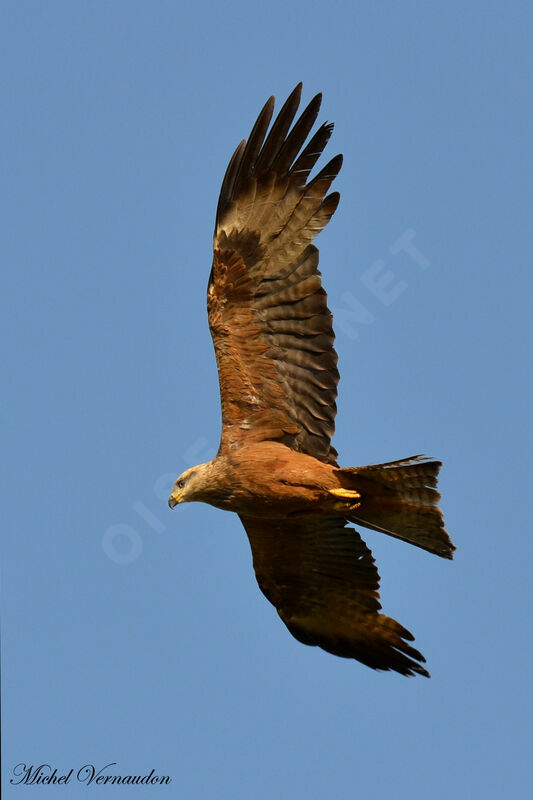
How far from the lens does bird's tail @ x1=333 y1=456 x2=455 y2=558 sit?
1166cm

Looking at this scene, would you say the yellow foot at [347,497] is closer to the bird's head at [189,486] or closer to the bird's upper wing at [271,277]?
the bird's upper wing at [271,277]

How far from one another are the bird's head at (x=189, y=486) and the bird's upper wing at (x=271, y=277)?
39 cm

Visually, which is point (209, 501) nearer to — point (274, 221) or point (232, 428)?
point (232, 428)

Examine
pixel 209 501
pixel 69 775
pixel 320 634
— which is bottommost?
pixel 69 775

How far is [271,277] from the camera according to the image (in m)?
12.3

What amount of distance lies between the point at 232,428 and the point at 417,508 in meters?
1.90

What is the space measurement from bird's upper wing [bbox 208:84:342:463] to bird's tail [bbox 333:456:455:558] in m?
0.96

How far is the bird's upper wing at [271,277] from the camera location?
12297mm

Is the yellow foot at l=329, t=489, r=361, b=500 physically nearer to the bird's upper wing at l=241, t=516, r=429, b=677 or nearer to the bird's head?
the bird's upper wing at l=241, t=516, r=429, b=677

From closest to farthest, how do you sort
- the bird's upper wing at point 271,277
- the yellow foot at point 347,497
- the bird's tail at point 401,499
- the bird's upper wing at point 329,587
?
the bird's tail at point 401,499 < the yellow foot at point 347,497 < the bird's upper wing at point 271,277 < the bird's upper wing at point 329,587

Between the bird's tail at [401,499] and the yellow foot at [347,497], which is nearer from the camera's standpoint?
the bird's tail at [401,499]

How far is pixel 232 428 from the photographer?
12469 mm

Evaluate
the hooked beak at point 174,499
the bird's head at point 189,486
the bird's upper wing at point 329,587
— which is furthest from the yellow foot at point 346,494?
the hooked beak at point 174,499

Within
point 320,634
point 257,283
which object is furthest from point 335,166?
point 320,634
